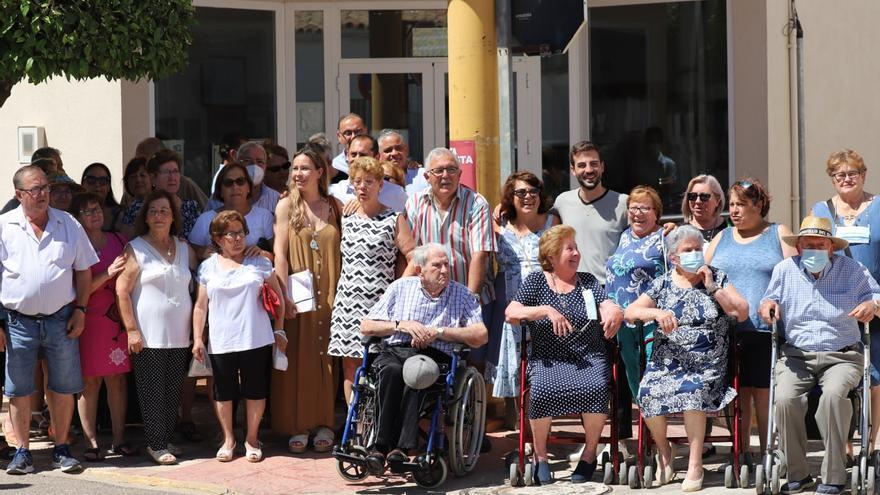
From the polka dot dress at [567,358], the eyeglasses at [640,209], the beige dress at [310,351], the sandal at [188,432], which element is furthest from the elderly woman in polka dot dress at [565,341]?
the sandal at [188,432]

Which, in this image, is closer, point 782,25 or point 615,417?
point 615,417

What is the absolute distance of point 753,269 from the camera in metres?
8.46

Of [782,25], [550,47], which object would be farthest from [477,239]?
[782,25]

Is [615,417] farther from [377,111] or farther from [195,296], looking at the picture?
[377,111]

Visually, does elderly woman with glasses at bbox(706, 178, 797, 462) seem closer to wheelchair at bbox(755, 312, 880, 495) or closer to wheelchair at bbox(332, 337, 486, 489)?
wheelchair at bbox(755, 312, 880, 495)

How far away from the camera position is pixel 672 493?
809 centimetres

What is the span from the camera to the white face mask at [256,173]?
394 inches

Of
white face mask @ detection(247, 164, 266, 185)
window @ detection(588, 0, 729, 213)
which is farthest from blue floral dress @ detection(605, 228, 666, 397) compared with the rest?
window @ detection(588, 0, 729, 213)

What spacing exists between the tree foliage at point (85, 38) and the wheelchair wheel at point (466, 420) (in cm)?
291

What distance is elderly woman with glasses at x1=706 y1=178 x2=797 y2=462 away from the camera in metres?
8.45

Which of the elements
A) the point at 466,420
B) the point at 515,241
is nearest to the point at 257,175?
the point at 515,241

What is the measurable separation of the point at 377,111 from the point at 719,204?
6358 millimetres

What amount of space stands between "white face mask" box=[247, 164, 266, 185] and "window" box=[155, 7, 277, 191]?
386cm

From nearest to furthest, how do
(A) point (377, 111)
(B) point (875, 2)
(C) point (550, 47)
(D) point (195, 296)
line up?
(C) point (550, 47) < (D) point (195, 296) < (A) point (377, 111) < (B) point (875, 2)
